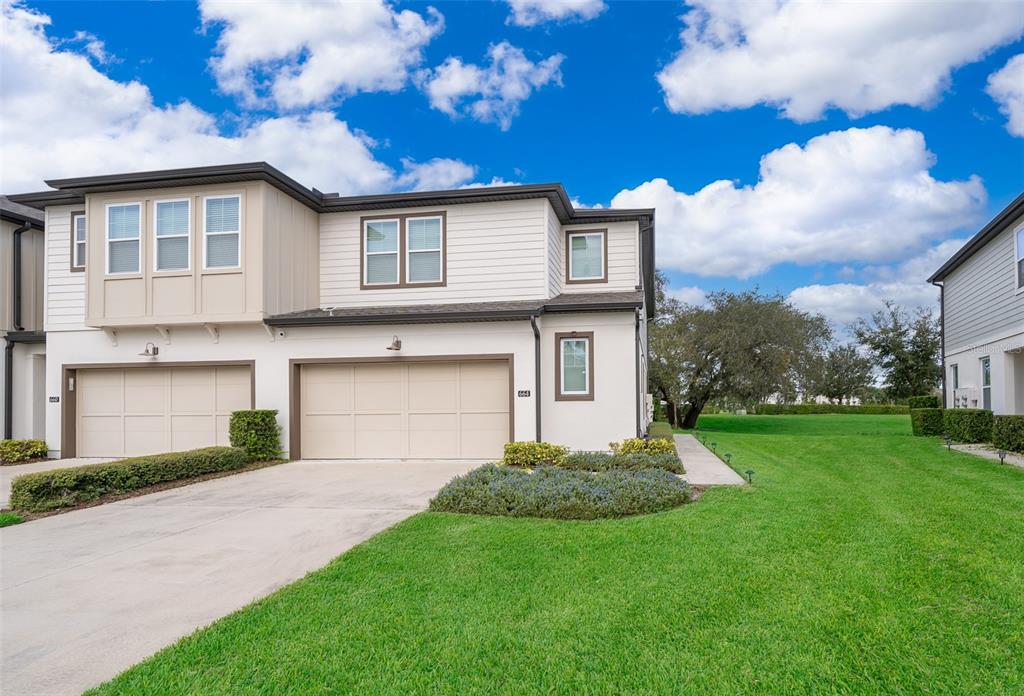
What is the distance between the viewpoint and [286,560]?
19.4ft

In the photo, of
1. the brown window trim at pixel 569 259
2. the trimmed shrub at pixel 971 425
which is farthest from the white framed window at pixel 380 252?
the trimmed shrub at pixel 971 425

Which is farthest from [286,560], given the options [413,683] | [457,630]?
[413,683]

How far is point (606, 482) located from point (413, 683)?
5.09m

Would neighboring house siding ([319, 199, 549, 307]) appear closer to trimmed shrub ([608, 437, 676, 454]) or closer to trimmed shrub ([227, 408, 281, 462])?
trimmed shrub ([227, 408, 281, 462])

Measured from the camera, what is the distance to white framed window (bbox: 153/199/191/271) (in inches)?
518

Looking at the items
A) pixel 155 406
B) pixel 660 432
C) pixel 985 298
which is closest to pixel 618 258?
pixel 660 432

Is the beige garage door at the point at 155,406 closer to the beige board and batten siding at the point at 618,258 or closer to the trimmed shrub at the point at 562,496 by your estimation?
the trimmed shrub at the point at 562,496

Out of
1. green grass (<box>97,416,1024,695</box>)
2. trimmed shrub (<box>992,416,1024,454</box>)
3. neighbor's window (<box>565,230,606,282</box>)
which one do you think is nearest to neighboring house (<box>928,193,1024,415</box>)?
trimmed shrub (<box>992,416,1024,454</box>)

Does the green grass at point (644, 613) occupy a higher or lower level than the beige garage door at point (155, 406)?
lower

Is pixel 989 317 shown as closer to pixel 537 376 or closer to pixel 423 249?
pixel 537 376

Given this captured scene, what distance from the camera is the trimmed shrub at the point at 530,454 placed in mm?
11680

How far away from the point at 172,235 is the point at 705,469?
11.3 meters

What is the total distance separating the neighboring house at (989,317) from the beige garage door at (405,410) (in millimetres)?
11326

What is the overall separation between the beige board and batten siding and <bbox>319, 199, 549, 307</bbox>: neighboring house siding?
153cm
